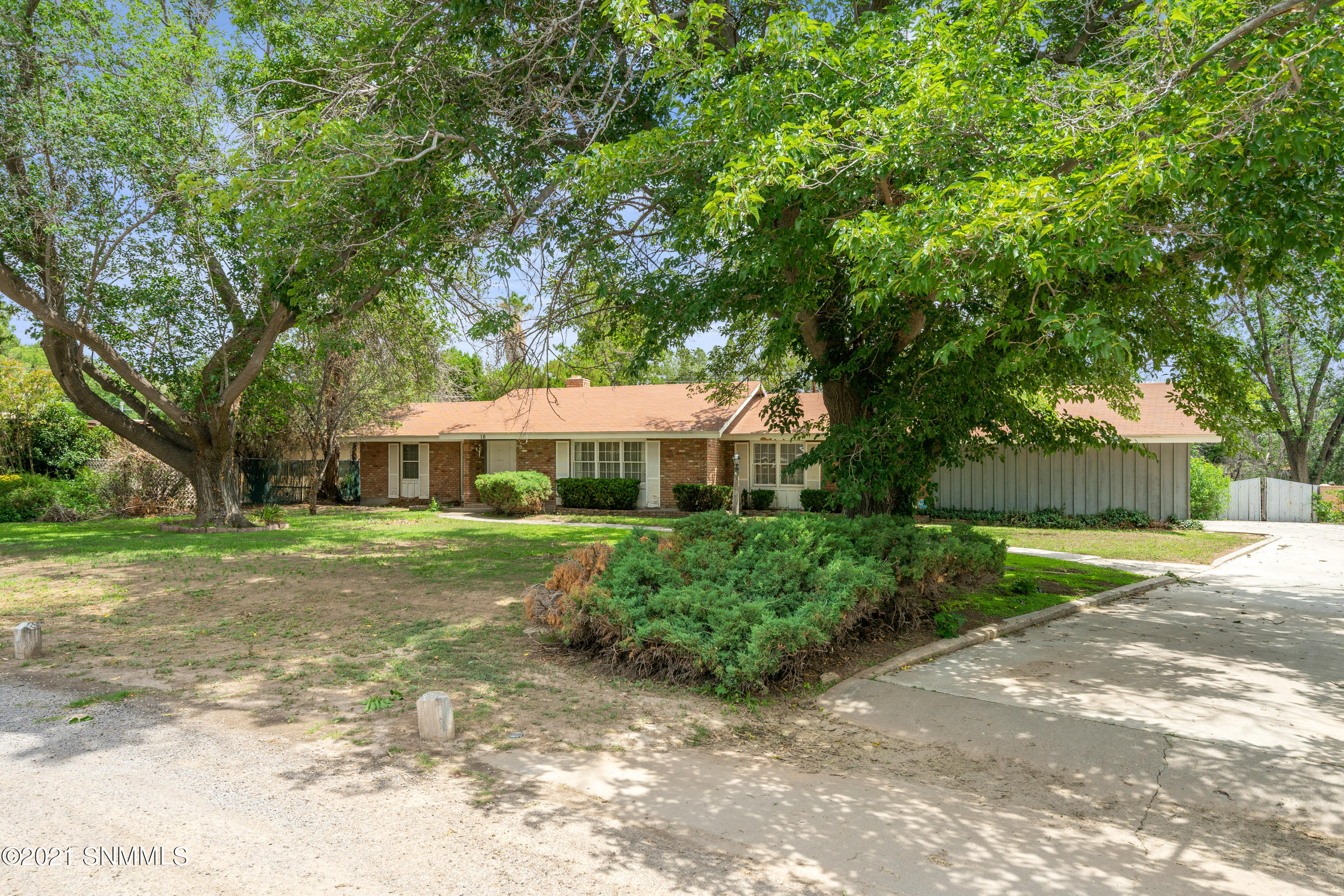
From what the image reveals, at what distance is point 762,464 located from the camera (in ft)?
76.8

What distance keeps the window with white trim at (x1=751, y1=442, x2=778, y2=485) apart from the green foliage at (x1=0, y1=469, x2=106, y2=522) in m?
18.0

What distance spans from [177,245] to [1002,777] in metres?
16.1

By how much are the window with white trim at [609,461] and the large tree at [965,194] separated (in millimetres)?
13501

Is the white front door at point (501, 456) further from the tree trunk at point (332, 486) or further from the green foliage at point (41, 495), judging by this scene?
the green foliage at point (41, 495)

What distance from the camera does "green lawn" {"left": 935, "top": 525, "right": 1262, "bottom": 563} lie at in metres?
14.6

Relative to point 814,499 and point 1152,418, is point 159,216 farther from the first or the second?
point 1152,418

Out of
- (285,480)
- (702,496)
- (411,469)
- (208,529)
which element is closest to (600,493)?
(702,496)

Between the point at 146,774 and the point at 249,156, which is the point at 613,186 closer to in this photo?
the point at 249,156

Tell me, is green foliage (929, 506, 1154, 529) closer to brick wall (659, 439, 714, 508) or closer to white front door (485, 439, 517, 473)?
brick wall (659, 439, 714, 508)

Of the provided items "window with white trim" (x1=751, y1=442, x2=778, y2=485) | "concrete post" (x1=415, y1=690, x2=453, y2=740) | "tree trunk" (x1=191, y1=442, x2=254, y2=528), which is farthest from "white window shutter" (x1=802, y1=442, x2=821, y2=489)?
"concrete post" (x1=415, y1=690, x2=453, y2=740)

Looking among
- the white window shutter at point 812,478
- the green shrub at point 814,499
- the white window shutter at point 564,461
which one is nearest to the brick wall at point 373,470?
the white window shutter at point 564,461

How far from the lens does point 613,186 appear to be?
813cm

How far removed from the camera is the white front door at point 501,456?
25.5 m

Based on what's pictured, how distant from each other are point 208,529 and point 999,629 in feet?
53.9
